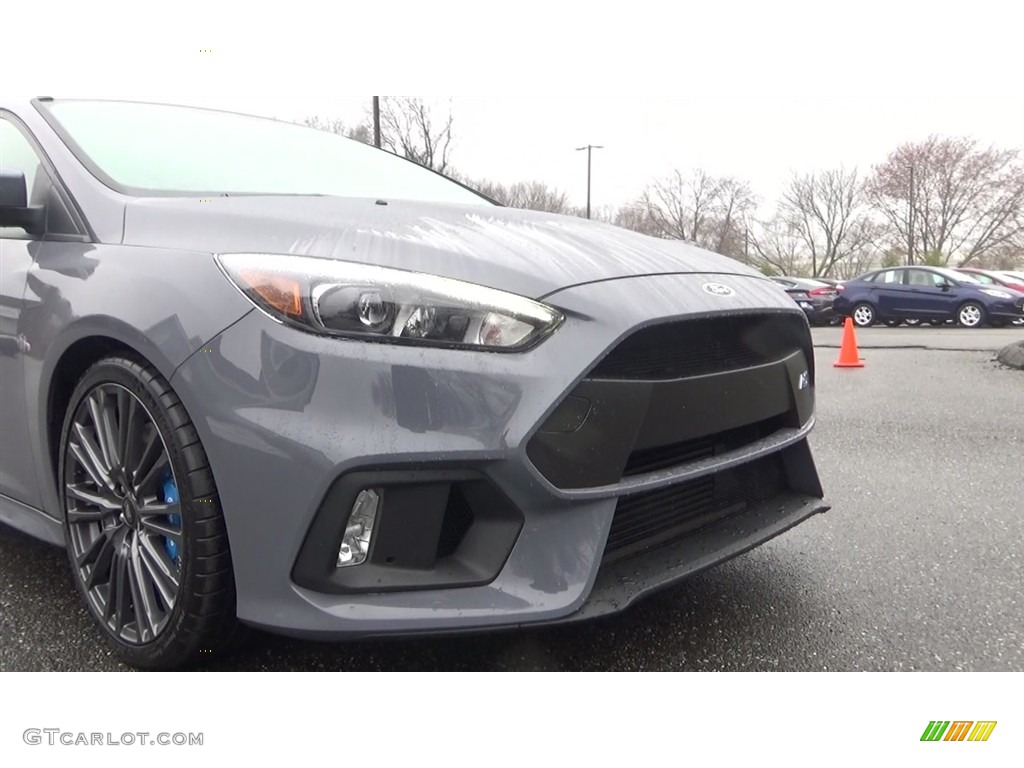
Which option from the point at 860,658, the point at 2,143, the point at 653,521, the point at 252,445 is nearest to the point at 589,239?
the point at 653,521

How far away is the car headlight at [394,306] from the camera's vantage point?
4.67 feet

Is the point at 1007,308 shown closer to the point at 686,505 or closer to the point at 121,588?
the point at 686,505

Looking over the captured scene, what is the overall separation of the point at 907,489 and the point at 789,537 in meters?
0.89

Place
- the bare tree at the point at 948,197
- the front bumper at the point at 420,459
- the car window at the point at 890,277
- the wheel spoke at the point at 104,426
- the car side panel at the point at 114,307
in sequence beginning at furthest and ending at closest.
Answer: the bare tree at the point at 948,197, the car window at the point at 890,277, the wheel spoke at the point at 104,426, the car side panel at the point at 114,307, the front bumper at the point at 420,459

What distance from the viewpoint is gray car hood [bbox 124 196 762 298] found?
1517 mm

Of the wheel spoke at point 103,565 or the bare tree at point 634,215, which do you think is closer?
the wheel spoke at point 103,565

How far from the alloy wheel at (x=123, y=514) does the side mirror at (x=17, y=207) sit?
537mm

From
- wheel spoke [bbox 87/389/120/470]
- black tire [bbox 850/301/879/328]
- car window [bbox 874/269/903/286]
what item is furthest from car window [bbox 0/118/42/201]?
black tire [bbox 850/301/879/328]

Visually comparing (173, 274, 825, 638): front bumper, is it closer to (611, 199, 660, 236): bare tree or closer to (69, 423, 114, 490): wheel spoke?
(69, 423, 114, 490): wheel spoke

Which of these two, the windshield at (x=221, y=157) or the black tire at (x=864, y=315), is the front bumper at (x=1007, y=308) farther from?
the windshield at (x=221, y=157)

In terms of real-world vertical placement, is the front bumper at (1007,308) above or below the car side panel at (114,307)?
below

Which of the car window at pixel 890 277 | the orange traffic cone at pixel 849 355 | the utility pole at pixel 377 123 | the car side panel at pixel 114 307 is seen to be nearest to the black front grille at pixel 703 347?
the car side panel at pixel 114 307

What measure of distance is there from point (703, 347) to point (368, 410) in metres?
0.78

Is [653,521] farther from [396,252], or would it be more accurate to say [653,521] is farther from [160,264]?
[160,264]
